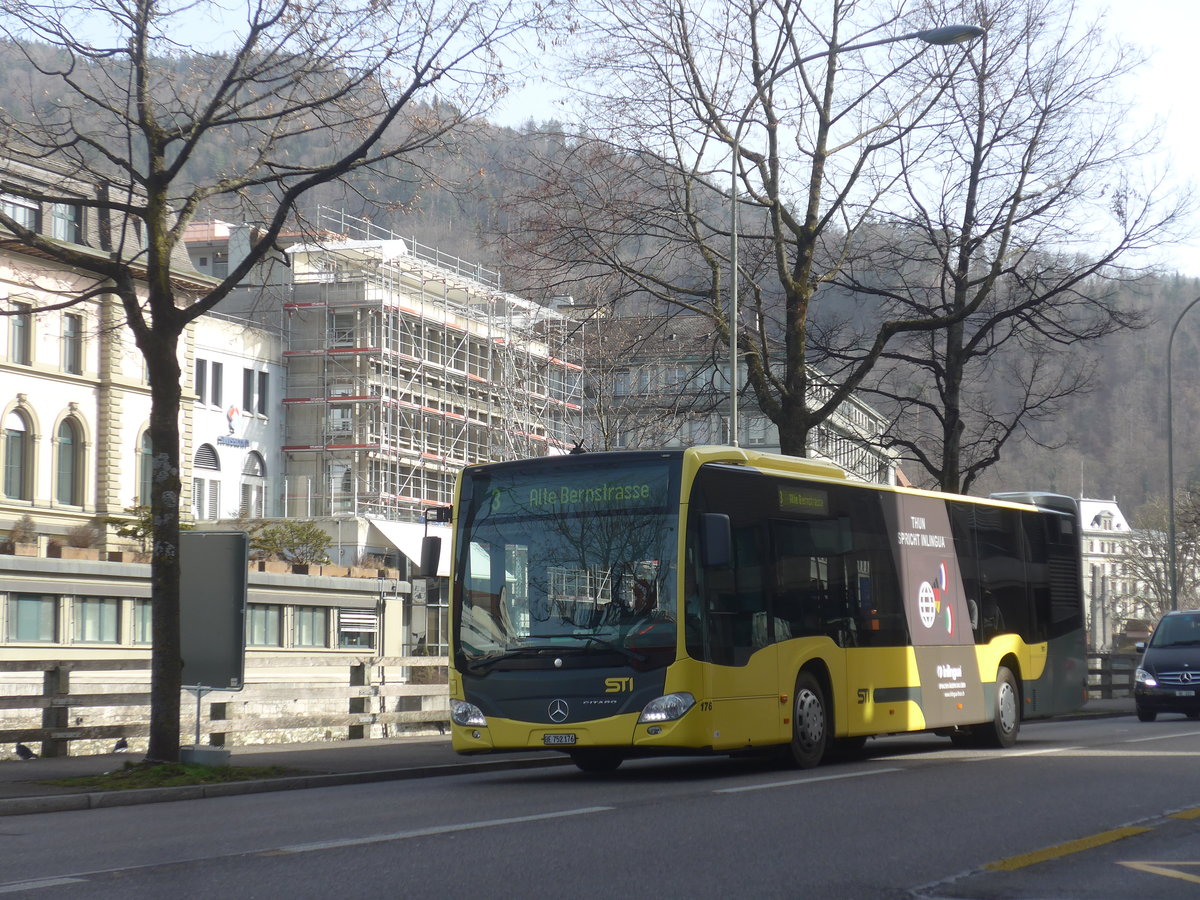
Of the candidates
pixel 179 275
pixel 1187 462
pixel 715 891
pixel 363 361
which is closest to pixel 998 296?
pixel 715 891

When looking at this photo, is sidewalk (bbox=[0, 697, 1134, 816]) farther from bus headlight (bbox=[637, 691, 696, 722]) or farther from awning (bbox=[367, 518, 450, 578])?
awning (bbox=[367, 518, 450, 578])

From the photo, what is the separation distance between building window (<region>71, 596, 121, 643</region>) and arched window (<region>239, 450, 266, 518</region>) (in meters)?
21.9

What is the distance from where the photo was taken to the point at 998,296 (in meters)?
29.0

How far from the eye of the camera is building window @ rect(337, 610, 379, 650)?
174ft

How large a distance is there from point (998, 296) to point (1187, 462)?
309 feet

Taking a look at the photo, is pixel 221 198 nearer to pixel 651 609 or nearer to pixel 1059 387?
pixel 651 609

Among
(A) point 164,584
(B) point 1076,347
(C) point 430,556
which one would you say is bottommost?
(A) point 164,584

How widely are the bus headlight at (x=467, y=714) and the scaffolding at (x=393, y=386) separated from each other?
50.0 meters

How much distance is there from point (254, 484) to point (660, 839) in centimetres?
5985

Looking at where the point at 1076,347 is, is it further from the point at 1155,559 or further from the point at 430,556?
the point at 1155,559

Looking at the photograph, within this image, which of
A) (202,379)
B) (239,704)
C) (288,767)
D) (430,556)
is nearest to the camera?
(430,556)

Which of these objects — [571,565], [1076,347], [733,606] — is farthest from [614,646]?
[1076,347]

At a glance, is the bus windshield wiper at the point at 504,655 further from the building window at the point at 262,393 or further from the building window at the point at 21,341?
the building window at the point at 262,393

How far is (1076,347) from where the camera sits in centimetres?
3350
